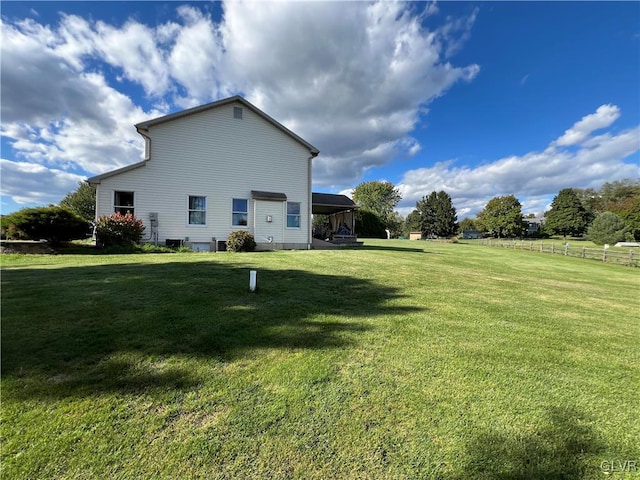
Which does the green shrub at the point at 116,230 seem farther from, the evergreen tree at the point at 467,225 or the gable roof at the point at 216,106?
the evergreen tree at the point at 467,225

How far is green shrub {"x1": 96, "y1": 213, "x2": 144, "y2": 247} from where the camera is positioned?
1151 centimetres

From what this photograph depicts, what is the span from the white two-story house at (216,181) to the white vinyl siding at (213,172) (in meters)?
0.04

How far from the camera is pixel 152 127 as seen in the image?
42.4ft

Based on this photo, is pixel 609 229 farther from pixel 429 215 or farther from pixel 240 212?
pixel 240 212

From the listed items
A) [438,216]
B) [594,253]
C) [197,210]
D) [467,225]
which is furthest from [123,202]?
[467,225]

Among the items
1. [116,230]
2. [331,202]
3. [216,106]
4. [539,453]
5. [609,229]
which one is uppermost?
[216,106]

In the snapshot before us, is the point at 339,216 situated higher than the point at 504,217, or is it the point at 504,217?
the point at 504,217

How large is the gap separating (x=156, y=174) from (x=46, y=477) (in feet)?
44.2

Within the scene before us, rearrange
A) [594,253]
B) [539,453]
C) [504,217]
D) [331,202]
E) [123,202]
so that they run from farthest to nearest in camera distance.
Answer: [504,217], [594,253], [331,202], [123,202], [539,453]

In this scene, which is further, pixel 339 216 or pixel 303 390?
pixel 339 216

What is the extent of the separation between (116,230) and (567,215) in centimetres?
7516

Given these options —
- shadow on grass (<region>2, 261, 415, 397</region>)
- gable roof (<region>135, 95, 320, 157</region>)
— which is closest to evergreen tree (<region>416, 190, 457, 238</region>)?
gable roof (<region>135, 95, 320, 157</region>)

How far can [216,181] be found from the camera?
1405cm

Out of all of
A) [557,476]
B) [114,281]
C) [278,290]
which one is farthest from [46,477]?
[114,281]
